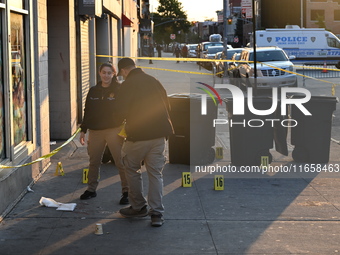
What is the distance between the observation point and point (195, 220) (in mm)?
7668

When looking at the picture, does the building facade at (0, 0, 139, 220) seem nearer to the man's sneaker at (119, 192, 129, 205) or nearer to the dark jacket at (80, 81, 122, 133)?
the dark jacket at (80, 81, 122, 133)

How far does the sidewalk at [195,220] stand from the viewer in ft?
21.8

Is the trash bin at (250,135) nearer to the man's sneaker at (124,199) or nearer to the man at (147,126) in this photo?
the man's sneaker at (124,199)

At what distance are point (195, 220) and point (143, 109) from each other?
4.47ft

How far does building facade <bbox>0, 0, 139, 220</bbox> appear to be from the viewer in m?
8.30

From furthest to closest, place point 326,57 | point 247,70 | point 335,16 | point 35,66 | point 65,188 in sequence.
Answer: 1. point 335,16
2. point 326,57
3. point 247,70
4. point 35,66
5. point 65,188

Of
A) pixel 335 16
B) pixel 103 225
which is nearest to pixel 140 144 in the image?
pixel 103 225

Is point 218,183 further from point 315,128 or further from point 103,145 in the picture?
point 315,128

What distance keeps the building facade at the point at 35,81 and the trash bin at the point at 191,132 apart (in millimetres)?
2057

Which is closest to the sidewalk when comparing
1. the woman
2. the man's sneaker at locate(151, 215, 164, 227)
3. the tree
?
the man's sneaker at locate(151, 215, 164, 227)

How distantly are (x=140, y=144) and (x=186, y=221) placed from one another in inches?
39.6

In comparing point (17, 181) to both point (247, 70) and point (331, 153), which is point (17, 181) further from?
point (247, 70)

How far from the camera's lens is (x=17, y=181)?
853 cm

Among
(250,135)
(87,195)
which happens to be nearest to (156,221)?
(87,195)
